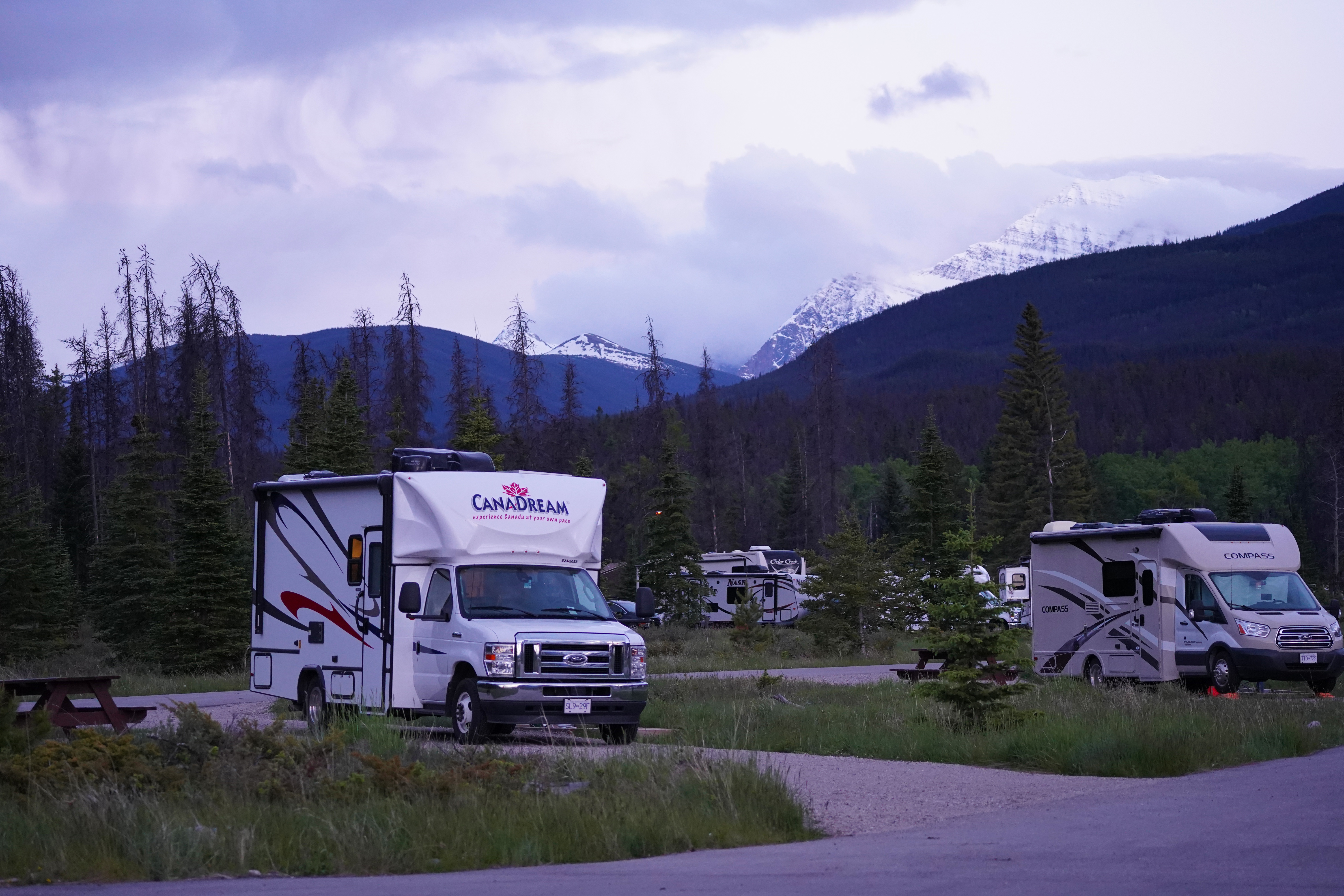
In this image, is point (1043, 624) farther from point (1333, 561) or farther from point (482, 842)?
point (1333, 561)

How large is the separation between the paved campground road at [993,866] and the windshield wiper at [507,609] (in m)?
6.19

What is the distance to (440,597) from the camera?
15586 mm

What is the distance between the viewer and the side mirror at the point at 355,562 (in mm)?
16250

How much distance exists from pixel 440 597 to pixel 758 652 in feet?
78.5

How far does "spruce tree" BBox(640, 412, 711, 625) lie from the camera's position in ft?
169

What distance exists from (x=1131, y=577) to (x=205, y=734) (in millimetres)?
17006

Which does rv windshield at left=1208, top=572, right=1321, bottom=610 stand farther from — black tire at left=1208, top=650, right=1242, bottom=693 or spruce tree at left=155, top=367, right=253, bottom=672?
spruce tree at left=155, top=367, right=253, bottom=672

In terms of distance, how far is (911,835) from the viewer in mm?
9820

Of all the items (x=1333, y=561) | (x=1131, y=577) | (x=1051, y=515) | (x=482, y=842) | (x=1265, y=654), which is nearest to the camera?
(x=482, y=842)

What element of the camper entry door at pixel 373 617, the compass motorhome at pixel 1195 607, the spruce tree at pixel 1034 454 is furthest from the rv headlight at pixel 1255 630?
the spruce tree at pixel 1034 454

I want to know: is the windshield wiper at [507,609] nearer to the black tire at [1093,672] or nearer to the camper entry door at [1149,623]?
the camper entry door at [1149,623]

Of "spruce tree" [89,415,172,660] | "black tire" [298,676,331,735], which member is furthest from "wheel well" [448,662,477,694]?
"spruce tree" [89,415,172,660]

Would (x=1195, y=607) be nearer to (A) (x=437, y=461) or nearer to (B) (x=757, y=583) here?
(A) (x=437, y=461)

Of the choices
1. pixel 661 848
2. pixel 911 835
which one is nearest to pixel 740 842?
pixel 661 848
